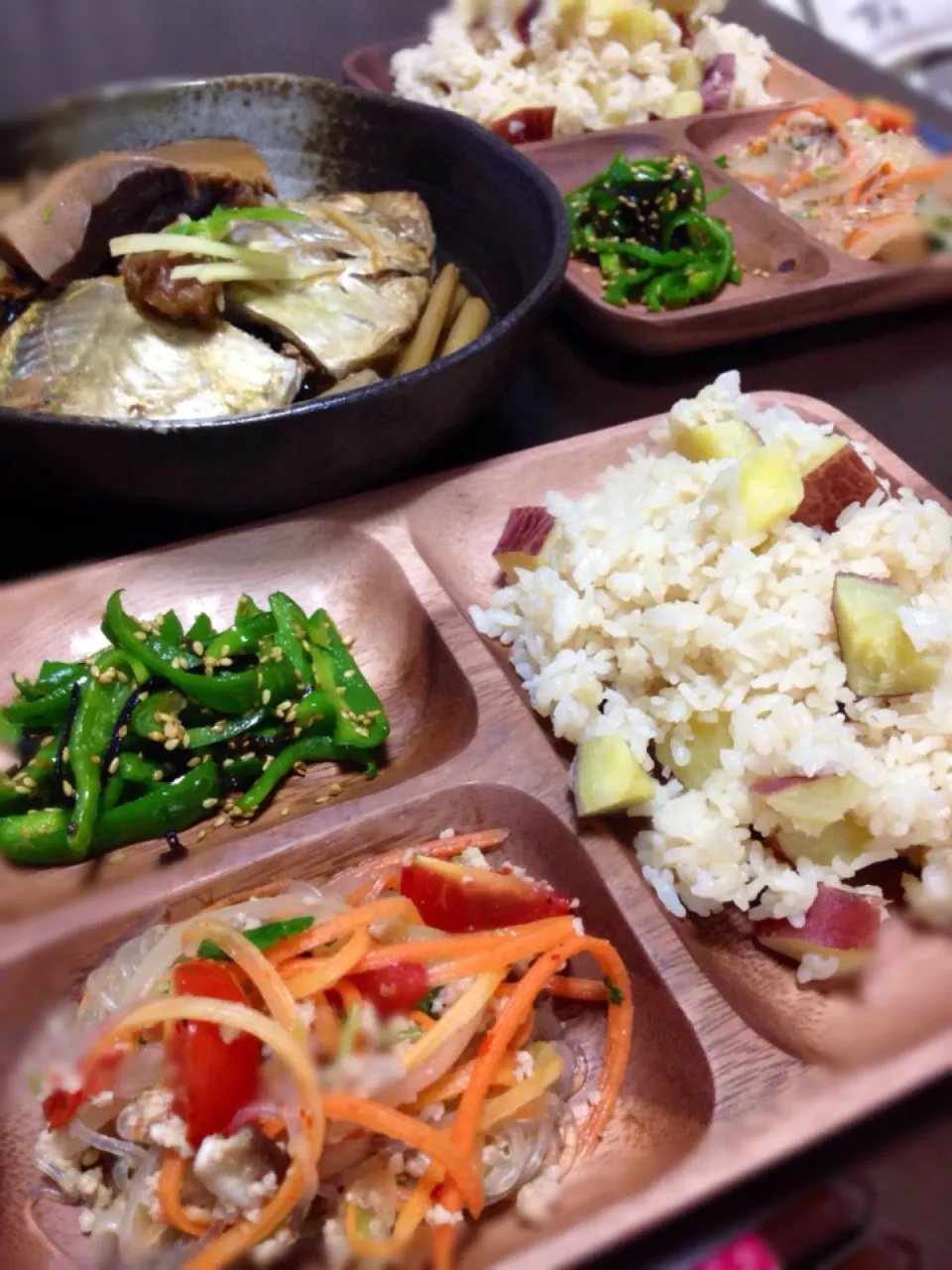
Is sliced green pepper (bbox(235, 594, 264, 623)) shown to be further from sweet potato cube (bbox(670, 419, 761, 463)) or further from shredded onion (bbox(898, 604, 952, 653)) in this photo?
shredded onion (bbox(898, 604, 952, 653))

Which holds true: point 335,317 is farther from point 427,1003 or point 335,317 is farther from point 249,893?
point 427,1003

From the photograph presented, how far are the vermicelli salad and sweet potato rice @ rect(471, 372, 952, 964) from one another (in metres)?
0.27

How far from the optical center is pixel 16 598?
1.48 meters

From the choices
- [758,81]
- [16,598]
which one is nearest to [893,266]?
[758,81]

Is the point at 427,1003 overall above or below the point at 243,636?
below

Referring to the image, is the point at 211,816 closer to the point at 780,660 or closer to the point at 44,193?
the point at 780,660

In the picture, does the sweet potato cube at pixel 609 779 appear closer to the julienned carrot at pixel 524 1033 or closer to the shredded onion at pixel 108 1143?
the julienned carrot at pixel 524 1033

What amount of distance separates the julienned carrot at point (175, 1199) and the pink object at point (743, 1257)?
0.51 metres

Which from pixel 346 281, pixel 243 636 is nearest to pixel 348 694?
pixel 243 636

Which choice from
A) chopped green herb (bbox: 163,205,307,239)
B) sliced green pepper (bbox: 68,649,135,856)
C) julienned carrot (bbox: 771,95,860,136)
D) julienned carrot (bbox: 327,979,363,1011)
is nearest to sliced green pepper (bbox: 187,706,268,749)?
sliced green pepper (bbox: 68,649,135,856)

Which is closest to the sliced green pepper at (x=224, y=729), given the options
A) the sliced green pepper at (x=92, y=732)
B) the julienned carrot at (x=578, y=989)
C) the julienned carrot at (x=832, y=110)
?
the sliced green pepper at (x=92, y=732)

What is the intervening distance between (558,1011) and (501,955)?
0.20 meters

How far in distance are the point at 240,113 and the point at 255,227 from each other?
1.66 feet

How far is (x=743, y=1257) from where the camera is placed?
0.94m
